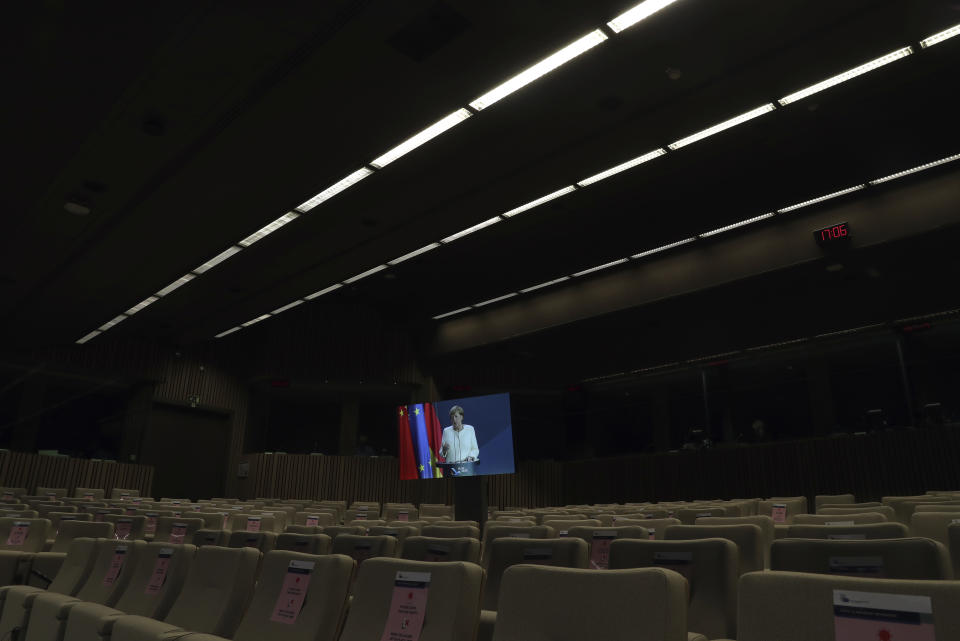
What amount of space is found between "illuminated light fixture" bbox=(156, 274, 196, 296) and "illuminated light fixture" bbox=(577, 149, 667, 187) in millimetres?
6181

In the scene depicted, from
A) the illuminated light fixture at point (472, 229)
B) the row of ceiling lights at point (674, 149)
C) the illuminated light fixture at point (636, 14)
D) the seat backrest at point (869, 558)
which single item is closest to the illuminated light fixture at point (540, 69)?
the illuminated light fixture at point (636, 14)

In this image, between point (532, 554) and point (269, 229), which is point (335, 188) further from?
point (532, 554)

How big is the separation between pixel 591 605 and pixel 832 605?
1.63 feet

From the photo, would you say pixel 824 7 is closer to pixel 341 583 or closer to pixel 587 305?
pixel 341 583

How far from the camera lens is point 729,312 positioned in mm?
10445

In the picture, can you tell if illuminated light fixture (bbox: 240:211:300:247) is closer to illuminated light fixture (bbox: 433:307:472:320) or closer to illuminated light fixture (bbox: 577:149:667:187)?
illuminated light fixture (bbox: 577:149:667:187)

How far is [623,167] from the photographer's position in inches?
289

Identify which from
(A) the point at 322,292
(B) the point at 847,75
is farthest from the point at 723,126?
(A) the point at 322,292

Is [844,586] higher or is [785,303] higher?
[785,303]

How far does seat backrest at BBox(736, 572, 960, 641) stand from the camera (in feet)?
3.66

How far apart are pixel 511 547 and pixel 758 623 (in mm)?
1520

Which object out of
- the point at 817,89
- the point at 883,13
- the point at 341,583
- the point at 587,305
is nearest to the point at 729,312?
the point at 587,305

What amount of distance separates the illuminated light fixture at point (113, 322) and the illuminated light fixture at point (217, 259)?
2681mm

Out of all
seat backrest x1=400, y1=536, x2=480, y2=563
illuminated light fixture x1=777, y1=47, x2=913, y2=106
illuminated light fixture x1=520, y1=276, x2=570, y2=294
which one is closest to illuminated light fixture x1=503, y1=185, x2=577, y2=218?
illuminated light fixture x1=777, y1=47, x2=913, y2=106
